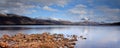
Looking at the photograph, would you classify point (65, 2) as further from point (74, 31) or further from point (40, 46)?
point (40, 46)

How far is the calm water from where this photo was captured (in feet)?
10.1

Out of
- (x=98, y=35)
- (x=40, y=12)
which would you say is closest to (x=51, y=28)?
(x=40, y=12)

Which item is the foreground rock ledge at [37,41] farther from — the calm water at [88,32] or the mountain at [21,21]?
the mountain at [21,21]

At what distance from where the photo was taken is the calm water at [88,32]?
Result: 10.1 feet

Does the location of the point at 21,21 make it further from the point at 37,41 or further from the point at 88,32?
the point at 88,32

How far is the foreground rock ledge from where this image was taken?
2.98m

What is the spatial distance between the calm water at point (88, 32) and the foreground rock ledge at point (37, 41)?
60 mm

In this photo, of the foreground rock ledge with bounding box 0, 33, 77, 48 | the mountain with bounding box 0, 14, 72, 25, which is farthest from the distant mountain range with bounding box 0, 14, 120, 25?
the foreground rock ledge with bounding box 0, 33, 77, 48

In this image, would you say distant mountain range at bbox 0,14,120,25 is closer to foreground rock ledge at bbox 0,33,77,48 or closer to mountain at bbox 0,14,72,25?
mountain at bbox 0,14,72,25

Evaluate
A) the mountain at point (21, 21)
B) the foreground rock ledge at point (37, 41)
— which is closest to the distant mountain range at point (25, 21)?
the mountain at point (21, 21)

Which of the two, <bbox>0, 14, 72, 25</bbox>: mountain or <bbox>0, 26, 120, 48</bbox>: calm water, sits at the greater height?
<bbox>0, 14, 72, 25</bbox>: mountain

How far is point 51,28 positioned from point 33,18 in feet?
1.01

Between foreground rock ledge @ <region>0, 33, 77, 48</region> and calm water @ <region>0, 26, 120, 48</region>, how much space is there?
60 mm

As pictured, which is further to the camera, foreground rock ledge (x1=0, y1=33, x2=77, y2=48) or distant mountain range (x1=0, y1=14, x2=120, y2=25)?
distant mountain range (x1=0, y1=14, x2=120, y2=25)
